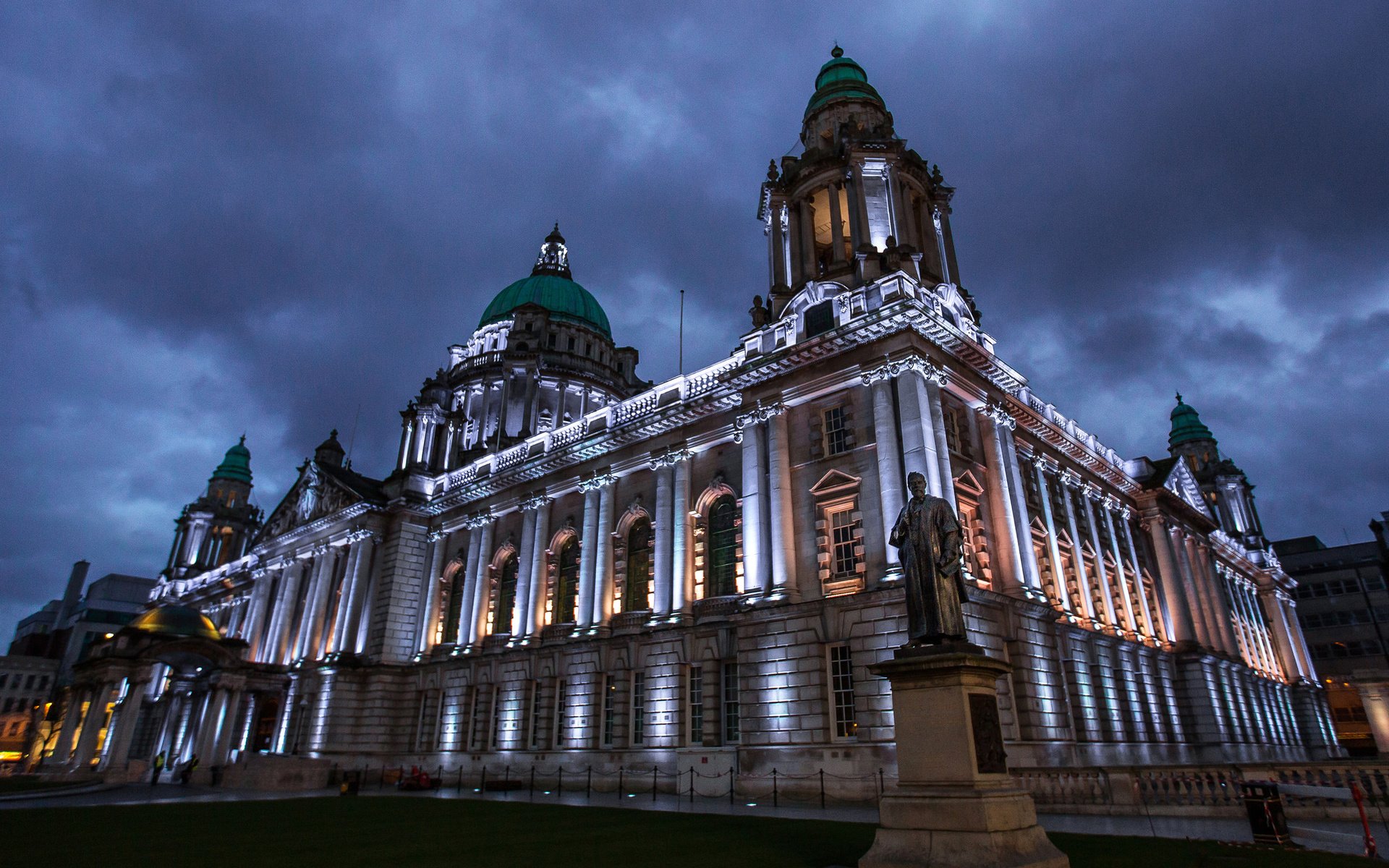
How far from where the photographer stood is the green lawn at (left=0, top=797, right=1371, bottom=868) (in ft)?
34.9

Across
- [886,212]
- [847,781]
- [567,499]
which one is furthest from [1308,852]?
[567,499]

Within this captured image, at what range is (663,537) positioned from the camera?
33.1 meters

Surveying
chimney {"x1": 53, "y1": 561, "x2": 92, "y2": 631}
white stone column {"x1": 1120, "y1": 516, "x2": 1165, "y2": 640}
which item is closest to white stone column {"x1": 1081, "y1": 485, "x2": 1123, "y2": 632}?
white stone column {"x1": 1120, "y1": 516, "x2": 1165, "y2": 640}

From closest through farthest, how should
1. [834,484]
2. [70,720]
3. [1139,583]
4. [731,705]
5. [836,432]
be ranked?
[834,484] < [731,705] < [836,432] < [1139,583] < [70,720]

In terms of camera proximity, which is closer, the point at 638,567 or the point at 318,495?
the point at 638,567

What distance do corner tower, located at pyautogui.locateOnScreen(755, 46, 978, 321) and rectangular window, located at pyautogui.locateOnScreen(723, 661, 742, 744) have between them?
14.8 m

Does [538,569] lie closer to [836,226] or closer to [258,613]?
[836,226]

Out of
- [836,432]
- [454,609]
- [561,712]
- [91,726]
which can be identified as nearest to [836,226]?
[836,432]

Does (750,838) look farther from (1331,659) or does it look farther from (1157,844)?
(1331,659)

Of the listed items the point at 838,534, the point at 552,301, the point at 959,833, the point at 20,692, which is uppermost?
the point at 552,301

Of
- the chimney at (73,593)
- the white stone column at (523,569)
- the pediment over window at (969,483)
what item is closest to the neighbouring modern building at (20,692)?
the chimney at (73,593)

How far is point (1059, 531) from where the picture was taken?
34.7 m

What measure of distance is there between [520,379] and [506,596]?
2465 centimetres

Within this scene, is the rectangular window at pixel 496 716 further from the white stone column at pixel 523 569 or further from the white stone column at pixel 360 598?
the white stone column at pixel 360 598
